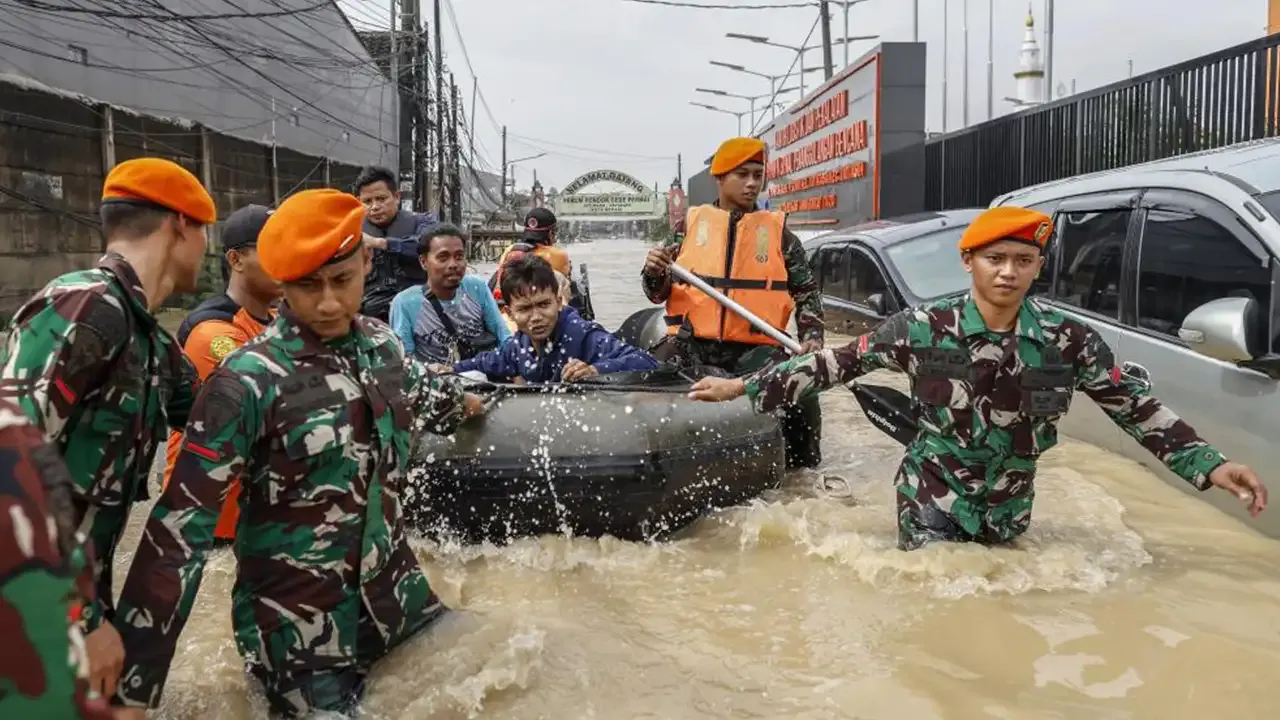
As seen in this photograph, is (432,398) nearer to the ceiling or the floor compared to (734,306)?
nearer to the floor

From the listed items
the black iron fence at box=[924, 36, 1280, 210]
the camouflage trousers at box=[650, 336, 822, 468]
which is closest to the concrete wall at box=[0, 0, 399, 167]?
the camouflage trousers at box=[650, 336, 822, 468]

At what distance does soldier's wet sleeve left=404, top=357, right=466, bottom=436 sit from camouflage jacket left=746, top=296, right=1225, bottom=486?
1042 millimetres

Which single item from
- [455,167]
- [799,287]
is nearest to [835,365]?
[799,287]

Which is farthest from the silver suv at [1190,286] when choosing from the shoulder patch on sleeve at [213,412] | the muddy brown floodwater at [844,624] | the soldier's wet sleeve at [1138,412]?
the shoulder patch on sleeve at [213,412]

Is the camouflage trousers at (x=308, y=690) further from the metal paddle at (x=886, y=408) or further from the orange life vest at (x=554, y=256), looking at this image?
the orange life vest at (x=554, y=256)

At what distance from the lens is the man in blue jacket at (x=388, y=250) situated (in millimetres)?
5496

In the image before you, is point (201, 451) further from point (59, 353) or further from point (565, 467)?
point (565, 467)

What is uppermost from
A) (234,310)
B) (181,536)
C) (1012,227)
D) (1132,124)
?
(1132,124)

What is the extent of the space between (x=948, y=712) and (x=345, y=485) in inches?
67.1

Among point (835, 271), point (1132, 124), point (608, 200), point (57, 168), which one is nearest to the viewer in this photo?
point (835, 271)

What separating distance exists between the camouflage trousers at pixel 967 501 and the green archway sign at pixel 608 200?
7954 cm

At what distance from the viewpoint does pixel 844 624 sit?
3291mm

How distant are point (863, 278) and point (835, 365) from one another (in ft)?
14.4

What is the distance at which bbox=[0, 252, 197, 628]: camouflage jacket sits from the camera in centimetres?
178
